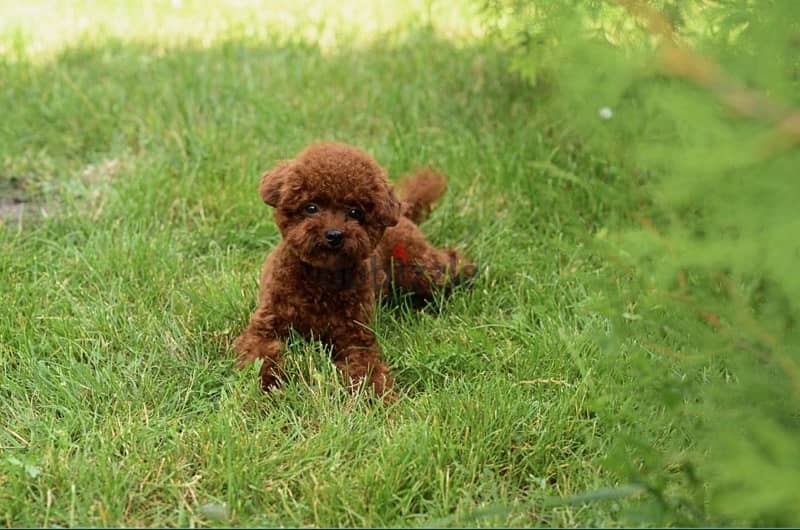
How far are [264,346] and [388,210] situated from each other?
23.9 inches

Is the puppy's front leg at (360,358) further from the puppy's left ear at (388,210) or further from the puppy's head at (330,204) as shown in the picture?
the puppy's left ear at (388,210)

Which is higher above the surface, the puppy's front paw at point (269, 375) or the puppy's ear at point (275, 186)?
the puppy's ear at point (275, 186)

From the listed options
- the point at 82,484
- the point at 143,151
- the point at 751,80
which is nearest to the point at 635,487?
the point at 751,80

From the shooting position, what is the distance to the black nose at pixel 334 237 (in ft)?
10.6

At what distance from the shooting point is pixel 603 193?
4410 millimetres

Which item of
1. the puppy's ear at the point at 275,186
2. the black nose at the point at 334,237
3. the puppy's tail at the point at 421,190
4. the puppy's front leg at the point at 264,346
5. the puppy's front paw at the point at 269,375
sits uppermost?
the puppy's ear at the point at 275,186

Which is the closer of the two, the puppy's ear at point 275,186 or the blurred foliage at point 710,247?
the blurred foliage at point 710,247

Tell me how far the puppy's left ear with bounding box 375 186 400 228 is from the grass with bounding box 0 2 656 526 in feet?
1.44

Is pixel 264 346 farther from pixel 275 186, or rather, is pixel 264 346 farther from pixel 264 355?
pixel 275 186

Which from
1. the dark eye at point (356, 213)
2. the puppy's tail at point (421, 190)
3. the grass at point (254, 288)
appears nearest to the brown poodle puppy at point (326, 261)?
the dark eye at point (356, 213)

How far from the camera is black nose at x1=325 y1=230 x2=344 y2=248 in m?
3.24

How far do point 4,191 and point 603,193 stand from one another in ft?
8.94

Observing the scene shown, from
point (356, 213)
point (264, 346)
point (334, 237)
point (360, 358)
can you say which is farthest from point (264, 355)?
point (356, 213)

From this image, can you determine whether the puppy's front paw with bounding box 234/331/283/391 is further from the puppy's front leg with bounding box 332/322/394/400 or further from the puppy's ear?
the puppy's ear
